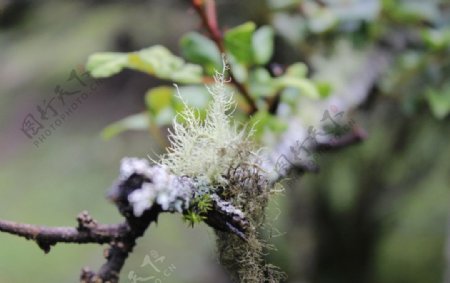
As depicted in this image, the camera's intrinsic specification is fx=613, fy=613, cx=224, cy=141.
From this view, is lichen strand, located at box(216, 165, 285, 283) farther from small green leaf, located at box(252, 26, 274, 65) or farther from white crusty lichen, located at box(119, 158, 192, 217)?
small green leaf, located at box(252, 26, 274, 65)

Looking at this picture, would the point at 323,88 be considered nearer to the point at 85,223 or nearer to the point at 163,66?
the point at 163,66

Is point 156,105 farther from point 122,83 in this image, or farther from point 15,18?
point 15,18

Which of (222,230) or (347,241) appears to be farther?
(347,241)

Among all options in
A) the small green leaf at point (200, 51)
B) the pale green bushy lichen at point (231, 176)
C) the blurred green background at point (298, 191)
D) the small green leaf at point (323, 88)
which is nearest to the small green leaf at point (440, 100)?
the blurred green background at point (298, 191)

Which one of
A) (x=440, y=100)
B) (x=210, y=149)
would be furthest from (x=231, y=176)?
(x=440, y=100)

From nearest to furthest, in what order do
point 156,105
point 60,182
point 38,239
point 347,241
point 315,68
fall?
point 38,239, point 156,105, point 315,68, point 347,241, point 60,182

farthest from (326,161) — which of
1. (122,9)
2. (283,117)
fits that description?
(122,9)

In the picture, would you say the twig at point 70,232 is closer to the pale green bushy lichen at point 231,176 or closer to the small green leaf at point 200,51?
the pale green bushy lichen at point 231,176
